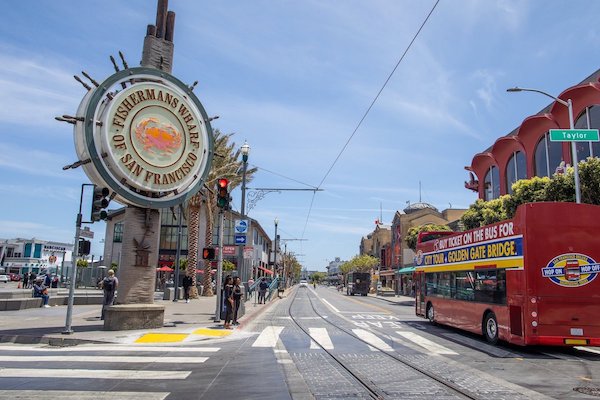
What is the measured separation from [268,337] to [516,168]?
96.5ft

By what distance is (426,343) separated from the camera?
13.6m

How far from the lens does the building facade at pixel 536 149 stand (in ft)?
91.0

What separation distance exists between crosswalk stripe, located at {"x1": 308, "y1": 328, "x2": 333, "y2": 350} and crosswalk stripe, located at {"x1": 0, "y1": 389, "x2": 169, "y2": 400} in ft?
19.8

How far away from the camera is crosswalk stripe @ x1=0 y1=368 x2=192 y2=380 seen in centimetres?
806

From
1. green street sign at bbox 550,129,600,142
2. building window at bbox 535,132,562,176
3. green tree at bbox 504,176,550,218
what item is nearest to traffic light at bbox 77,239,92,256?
green street sign at bbox 550,129,600,142

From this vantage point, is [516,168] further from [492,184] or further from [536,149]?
[492,184]

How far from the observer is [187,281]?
1209 inches

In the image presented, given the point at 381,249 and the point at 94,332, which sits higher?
the point at 381,249

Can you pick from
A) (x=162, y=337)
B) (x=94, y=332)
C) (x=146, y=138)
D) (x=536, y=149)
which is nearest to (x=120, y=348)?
(x=162, y=337)

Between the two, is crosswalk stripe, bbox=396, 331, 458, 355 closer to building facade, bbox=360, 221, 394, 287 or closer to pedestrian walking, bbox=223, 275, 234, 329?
pedestrian walking, bbox=223, 275, 234, 329

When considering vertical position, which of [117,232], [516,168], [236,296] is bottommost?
[236,296]

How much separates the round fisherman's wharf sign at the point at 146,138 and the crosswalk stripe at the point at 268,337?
16.7ft

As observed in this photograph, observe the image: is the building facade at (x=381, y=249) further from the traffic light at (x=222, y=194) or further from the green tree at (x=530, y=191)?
the traffic light at (x=222, y=194)

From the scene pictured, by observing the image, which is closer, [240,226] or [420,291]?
[240,226]
